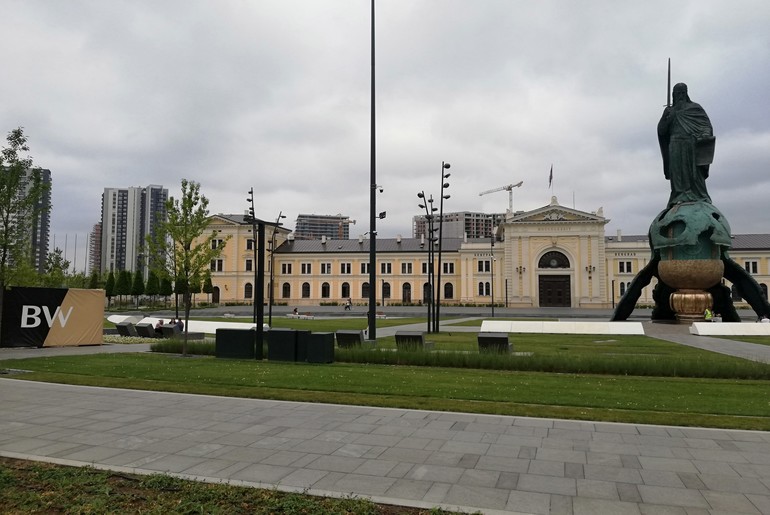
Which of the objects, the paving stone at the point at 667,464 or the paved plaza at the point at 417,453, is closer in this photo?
the paved plaza at the point at 417,453

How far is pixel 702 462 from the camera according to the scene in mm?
6039

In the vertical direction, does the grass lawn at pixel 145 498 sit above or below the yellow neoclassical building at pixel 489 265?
below

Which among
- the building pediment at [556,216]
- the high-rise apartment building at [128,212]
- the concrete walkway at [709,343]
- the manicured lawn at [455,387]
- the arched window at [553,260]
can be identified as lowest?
the concrete walkway at [709,343]

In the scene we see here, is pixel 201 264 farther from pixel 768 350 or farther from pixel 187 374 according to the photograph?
pixel 768 350

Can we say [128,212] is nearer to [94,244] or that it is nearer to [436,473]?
[94,244]

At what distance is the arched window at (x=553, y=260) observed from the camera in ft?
260

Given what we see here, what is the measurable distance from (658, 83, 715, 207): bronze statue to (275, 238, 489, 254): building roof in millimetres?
55778

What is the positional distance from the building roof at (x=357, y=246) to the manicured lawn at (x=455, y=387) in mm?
75946

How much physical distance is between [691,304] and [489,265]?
2094 inches

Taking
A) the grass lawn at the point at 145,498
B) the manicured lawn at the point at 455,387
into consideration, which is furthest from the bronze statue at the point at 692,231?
the grass lawn at the point at 145,498

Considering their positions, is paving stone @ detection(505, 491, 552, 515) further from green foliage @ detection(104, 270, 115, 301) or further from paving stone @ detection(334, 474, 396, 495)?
green foliage @ detection(104, 270, 115, 301)

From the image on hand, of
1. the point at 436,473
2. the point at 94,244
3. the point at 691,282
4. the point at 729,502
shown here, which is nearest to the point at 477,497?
the point at 436,473

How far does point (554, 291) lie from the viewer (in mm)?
79375

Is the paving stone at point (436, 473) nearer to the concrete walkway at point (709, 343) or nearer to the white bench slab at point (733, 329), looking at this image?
the concrete walkway at point (709, 343)
